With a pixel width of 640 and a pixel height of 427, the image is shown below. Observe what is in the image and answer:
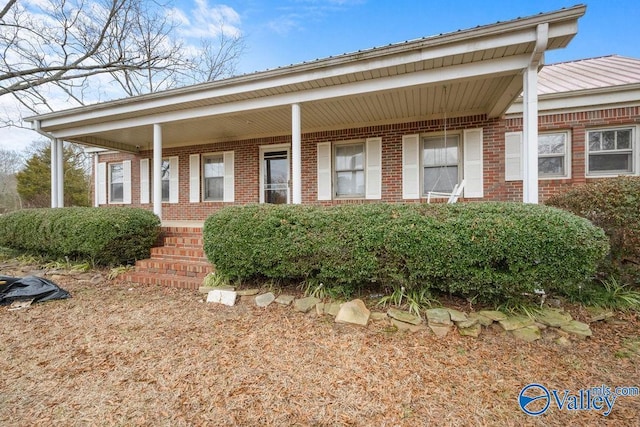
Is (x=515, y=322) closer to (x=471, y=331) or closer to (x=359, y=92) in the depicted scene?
(x=471, y=331)

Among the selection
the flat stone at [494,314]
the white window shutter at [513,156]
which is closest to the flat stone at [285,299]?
the flat stone at [494,314]

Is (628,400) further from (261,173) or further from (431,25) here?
(431,25)

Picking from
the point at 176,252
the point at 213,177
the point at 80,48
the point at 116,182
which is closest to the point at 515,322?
the point at 176,252

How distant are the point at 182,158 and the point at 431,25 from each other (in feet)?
31.8

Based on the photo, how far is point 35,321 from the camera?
333 centimetres

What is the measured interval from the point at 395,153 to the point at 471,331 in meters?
4.62

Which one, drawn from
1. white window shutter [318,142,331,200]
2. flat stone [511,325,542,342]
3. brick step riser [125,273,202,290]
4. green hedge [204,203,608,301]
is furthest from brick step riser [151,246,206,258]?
flat stone [511,325,542,342]

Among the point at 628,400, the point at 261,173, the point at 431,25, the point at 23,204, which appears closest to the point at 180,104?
the point at 261,173

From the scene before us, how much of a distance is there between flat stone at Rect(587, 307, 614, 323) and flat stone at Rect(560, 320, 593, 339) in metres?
0.27

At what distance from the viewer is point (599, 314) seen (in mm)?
3051

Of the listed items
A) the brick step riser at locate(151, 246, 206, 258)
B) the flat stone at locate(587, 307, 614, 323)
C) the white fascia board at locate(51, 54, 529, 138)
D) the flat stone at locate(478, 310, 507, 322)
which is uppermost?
the white fascia board at locate(51, 54, 529, 138)

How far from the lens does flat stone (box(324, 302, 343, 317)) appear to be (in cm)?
325

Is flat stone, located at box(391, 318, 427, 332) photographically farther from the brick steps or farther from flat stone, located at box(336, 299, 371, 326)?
the brick steps

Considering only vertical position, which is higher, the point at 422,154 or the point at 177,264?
the point at 422,154
